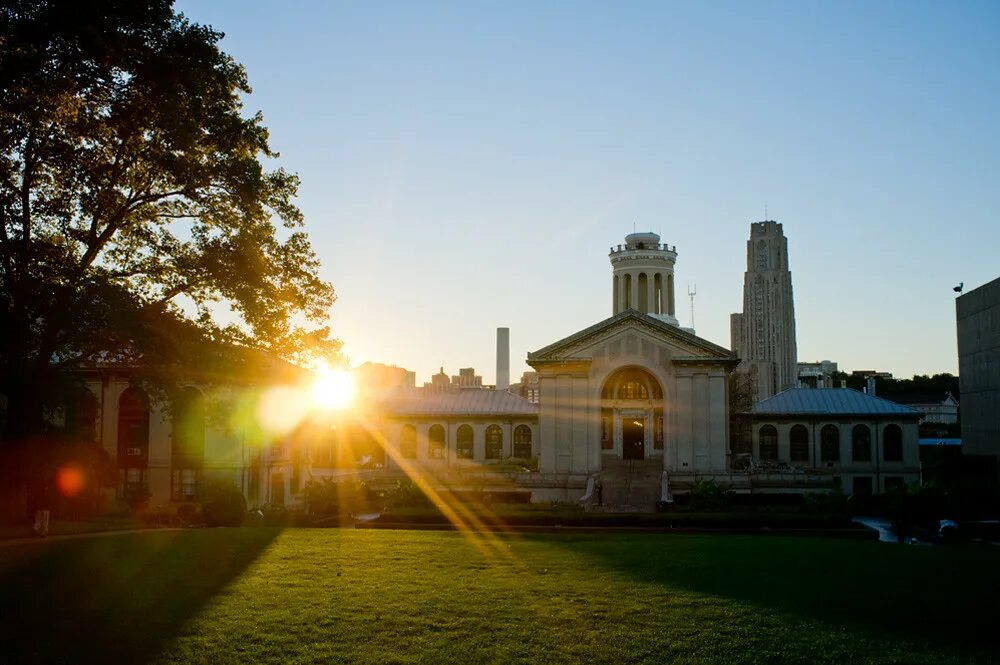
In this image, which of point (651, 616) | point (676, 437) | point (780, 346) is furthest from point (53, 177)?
point (780, 346)

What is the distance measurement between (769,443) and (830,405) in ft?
16.3

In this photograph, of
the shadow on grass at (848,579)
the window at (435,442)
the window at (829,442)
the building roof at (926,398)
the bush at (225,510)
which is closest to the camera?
the shadow on grass at (848,579)

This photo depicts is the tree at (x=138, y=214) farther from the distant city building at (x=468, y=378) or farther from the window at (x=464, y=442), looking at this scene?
the distant city building at (x=468, y=378)

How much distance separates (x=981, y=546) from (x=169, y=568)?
2297 centimetres

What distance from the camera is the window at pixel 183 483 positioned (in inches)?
1970

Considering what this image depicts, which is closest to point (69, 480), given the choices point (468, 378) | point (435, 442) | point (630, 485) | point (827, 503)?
point (630, 485)

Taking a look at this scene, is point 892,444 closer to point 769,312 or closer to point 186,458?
point 186,458

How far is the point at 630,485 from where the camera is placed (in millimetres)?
53406

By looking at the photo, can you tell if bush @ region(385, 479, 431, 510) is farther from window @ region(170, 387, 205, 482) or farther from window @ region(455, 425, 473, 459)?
window @ region(455, 425, 473, 459)

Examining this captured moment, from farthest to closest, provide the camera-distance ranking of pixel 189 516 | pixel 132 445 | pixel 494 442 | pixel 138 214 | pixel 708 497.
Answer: pixel 494 442, pixel 132 445, pixel 708 497, pixel 189 516, pixel 138 214

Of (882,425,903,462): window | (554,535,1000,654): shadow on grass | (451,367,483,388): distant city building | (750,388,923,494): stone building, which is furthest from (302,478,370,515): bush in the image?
(451,367,483,388): distant city building

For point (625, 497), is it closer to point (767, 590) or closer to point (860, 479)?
point (860, 479)

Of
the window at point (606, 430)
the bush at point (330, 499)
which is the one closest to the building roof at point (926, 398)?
the window at point (606, 430)

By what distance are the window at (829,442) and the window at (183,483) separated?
134 feet
